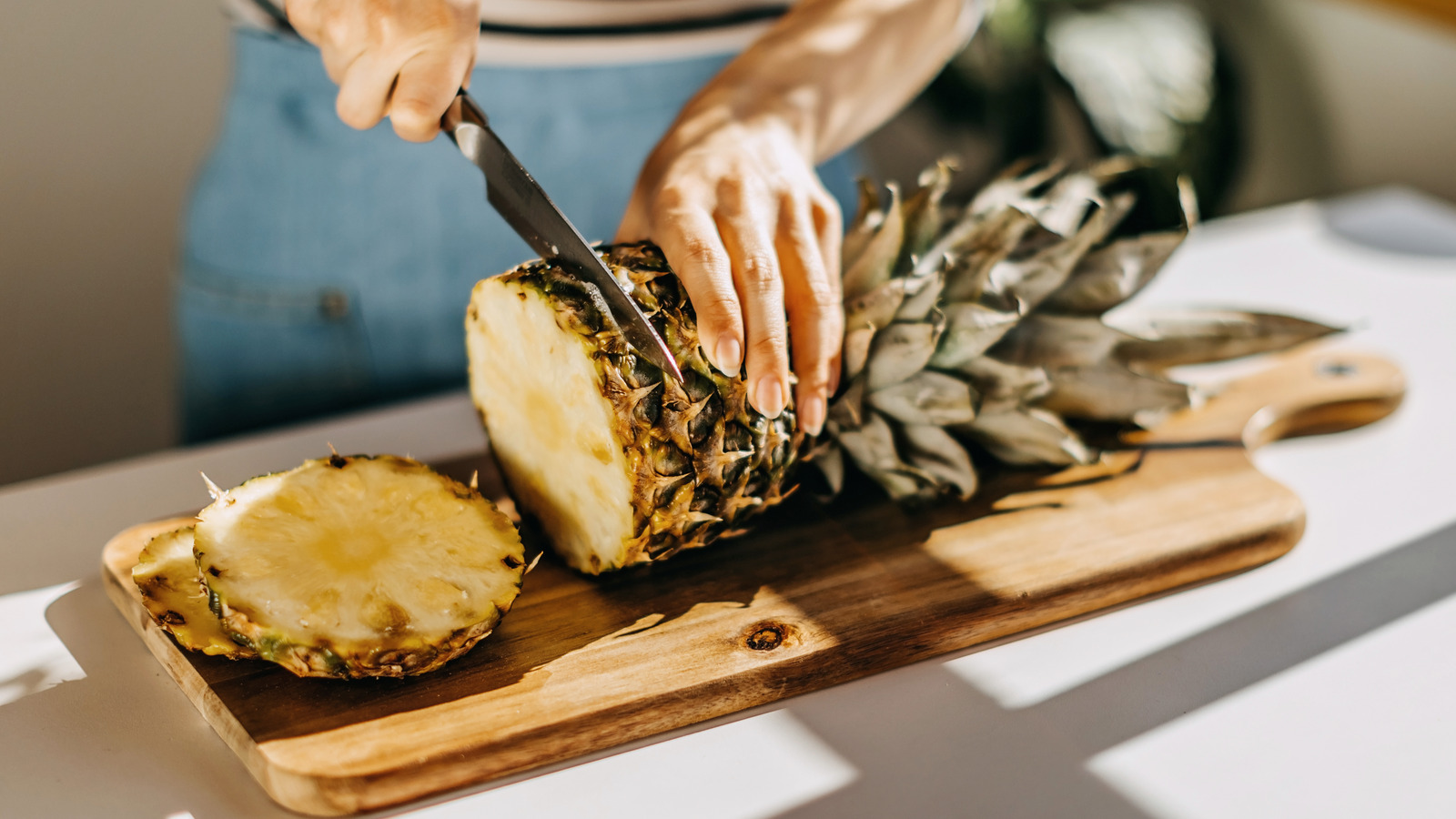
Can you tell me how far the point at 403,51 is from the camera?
1023mm

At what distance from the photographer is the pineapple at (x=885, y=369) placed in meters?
0.99

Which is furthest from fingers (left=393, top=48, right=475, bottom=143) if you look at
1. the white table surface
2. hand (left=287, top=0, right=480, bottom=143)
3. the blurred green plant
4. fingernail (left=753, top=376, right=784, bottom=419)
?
the blurred green plant

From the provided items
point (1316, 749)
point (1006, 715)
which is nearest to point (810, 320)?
point (1006, 715)

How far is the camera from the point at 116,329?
8.08 feet

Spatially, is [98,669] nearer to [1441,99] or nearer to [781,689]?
[781,689]

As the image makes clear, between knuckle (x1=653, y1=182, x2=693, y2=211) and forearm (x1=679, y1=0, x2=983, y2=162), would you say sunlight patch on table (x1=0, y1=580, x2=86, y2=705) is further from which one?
forearm (x1=679, y1=0, x2=983, y2=162)

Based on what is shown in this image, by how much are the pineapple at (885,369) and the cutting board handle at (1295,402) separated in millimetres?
75

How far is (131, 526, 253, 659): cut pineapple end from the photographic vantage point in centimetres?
92

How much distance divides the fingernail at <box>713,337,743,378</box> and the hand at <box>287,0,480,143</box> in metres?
0.35

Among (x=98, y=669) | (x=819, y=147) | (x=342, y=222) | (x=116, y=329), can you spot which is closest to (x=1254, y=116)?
(x=819, y=147)

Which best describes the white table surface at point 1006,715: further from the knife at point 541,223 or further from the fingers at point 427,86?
the fingers at point 427,86

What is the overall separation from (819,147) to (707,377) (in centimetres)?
49

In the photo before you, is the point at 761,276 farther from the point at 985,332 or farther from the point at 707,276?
the point at 985,332

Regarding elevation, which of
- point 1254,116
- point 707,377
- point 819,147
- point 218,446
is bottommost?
point 1254,116
